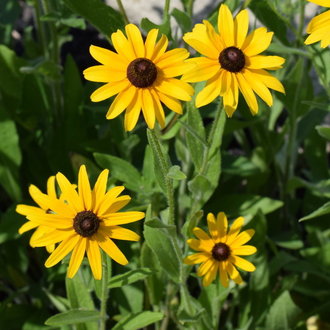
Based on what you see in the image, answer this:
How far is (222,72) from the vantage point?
1506 millimetres

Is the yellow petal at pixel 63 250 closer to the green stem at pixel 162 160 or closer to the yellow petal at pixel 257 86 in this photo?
the green stem at pixel 162 160

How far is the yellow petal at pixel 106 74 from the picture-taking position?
1468 millimetres

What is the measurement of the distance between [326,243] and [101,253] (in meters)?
1.09

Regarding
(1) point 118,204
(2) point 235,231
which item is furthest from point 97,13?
(2) point 235,231

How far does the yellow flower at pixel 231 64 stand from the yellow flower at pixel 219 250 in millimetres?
420

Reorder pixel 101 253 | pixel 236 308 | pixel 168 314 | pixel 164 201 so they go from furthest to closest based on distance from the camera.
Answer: pixel 236 308, pixel 164 201, pixel 168 314, pixel 101 253

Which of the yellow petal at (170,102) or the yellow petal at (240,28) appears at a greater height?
the yellow petal at (240,28)

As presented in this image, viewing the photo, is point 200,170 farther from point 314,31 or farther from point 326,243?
point 326,243

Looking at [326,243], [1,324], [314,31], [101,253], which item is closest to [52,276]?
[1,324]

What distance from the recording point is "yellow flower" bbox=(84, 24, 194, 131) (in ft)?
4.76

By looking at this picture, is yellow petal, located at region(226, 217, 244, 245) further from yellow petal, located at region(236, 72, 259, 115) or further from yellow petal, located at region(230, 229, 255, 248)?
yellow petal, located at region(236, 72, 259, 115)

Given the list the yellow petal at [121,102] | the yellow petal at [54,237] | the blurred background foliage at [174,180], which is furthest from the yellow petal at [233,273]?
the yellow petal at [121,102]

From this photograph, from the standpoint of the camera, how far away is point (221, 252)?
1.77 m

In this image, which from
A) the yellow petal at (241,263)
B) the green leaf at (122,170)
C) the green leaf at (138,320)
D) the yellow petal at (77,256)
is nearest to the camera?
the yellow petal at (77,256)
